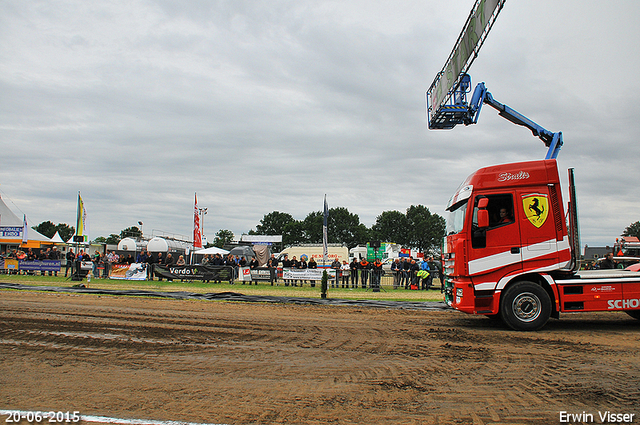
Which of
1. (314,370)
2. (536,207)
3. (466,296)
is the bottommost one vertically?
(314,370)

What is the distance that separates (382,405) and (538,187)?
21.1 ft

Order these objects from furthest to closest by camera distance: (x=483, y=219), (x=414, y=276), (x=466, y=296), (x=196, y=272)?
1. (x=196, y=272)
2. (x=414, y=276)
3. (x=466, y=296)
4. (x=483, y=219)

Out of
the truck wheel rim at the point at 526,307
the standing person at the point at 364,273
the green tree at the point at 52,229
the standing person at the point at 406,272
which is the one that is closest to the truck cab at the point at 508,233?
the truck wheel rim at the point at 526,307

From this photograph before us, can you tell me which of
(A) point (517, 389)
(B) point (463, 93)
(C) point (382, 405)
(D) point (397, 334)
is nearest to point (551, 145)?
(B) point (463, 93)

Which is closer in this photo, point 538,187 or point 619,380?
point 619,380

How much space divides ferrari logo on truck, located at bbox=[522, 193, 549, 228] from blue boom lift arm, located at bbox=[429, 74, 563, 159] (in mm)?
4340

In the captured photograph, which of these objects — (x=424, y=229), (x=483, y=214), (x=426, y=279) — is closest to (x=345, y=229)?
(x=424, y=229)

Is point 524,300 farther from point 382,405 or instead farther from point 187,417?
point 187,417

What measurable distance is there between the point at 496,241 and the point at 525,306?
143 centimetres

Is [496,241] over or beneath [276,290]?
over

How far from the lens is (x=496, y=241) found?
348 inches

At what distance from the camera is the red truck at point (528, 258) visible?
870cm

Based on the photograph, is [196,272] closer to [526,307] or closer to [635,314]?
[526,307]

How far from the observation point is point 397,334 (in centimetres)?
823
